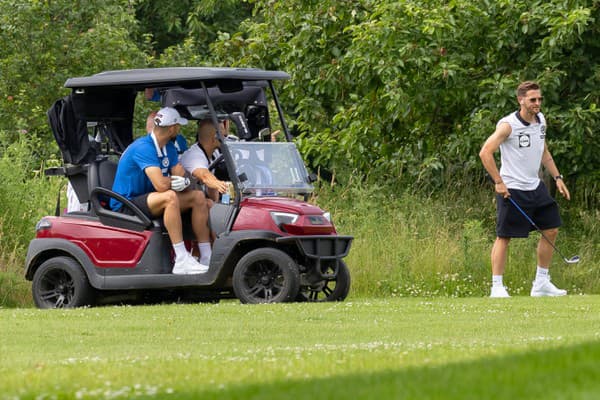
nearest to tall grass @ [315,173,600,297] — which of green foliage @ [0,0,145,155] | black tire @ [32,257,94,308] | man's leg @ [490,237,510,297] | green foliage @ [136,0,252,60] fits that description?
man's leg @ [490,237,510,297]

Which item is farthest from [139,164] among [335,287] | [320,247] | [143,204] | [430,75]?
[430,75]

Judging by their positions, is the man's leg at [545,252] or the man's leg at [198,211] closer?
the man's leg at [198,211]

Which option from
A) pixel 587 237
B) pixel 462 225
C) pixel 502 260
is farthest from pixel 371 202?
pixel 502 260

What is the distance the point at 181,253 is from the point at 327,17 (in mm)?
7161

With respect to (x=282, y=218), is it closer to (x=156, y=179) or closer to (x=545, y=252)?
(x=156, y=179)

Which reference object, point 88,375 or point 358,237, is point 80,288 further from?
point 88,375

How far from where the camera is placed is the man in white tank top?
565 inches

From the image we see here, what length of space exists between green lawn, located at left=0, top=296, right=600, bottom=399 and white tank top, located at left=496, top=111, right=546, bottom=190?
4.28 feet

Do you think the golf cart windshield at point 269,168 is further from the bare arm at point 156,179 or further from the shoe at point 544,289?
the shoe at point 544,289

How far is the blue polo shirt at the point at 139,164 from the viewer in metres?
13.8

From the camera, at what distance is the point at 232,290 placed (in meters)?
14.4

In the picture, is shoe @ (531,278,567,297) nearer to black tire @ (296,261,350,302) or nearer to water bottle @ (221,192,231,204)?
black tire @ (296,261,350,302)

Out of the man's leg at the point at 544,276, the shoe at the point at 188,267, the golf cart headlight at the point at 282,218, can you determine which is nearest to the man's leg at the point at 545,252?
the man's leg at the point at 544,276

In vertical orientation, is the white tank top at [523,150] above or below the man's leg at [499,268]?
above
